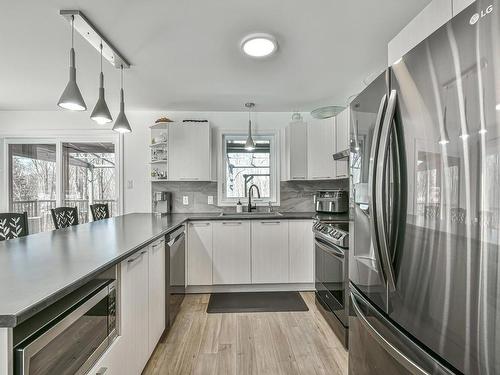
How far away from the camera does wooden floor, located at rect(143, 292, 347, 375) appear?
6.10 feet

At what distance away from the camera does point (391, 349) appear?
101 centimetres

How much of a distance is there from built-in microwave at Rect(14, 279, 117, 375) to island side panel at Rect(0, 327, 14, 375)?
15 millimetres

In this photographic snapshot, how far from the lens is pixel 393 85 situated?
1.06 metres

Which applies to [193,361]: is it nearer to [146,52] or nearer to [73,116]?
→ [146,52]

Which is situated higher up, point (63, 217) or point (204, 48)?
point (204, 48)

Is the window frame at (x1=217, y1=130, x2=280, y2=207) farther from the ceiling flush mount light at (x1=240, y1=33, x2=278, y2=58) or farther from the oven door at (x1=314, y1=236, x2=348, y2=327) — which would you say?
the ceiling flush mount light at (x1=240, y1=33, x2=278, y2=58)

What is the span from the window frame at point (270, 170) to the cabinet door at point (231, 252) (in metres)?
0.67

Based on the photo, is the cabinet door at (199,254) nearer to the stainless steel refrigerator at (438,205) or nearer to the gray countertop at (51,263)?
the gray countertop at (51,263)

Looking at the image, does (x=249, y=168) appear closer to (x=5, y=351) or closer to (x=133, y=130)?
(x=133, y=130)

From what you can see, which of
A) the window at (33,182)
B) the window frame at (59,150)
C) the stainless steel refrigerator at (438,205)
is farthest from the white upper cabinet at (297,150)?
the window at (33,182)

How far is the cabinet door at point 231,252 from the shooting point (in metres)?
3.14

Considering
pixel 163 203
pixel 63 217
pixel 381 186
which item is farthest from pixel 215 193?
pixel 381 186

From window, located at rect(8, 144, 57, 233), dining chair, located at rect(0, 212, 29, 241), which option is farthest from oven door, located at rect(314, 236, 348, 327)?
window, located at rect(8, 144, 57, 233)

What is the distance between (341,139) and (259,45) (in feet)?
5.22
